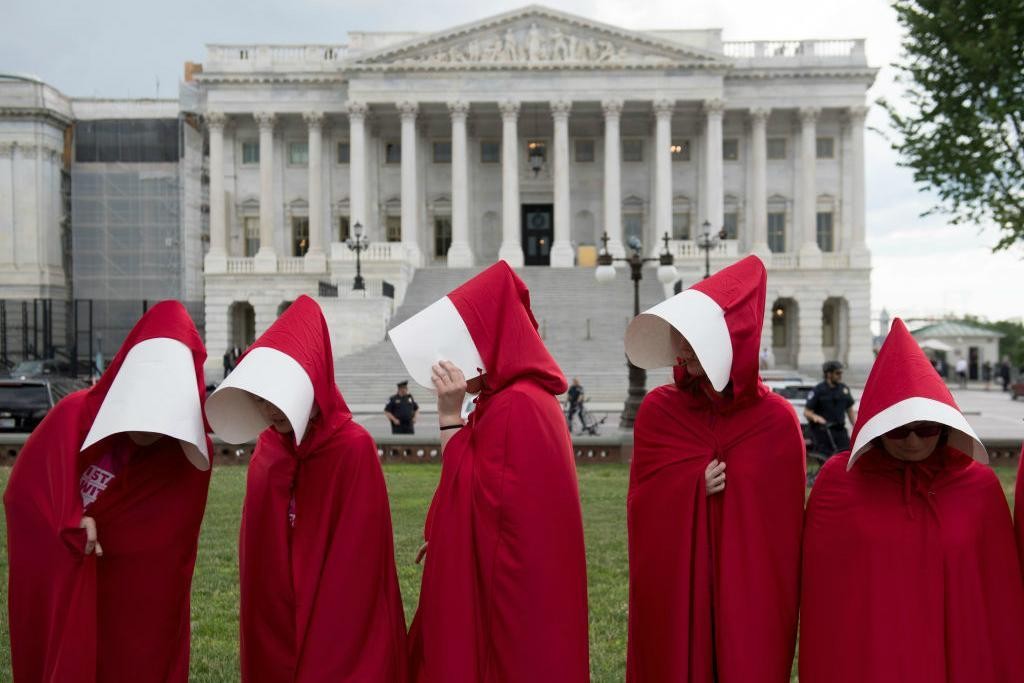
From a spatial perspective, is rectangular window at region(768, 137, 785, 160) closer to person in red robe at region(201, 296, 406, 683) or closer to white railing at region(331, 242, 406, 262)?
white railing at region(331, 242, 406, 262)

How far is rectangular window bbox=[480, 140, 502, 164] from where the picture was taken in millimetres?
55406

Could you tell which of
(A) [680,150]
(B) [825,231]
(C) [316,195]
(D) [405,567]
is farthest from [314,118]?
(D) [405,567]

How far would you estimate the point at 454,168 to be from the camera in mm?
50438

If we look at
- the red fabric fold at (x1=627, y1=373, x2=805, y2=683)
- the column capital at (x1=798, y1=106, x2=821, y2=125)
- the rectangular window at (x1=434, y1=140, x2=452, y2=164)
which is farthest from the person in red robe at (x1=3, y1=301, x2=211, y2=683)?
the rectangular window at (x1=434, y1=140, x2=452, y2=164)

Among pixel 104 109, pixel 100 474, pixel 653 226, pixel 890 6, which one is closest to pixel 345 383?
pixel 890 6

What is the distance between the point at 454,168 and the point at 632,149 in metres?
11.1

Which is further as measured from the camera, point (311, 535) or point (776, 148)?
point (776, 148)

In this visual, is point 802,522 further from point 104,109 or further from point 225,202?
point 104,109

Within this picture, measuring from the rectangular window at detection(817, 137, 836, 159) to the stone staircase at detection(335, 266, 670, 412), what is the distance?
555 inches

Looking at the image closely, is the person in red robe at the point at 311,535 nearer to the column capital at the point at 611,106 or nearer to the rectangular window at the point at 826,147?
the column capital at the point at 611,106

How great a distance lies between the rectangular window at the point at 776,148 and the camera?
5431cm

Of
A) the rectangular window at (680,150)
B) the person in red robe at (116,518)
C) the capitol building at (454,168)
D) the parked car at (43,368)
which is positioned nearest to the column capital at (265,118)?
the capitol building at (454,168)

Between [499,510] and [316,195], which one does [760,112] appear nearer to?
[316,195]

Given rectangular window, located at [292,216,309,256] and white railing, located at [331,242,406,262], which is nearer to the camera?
white railing, located at [331,242,406,262]
